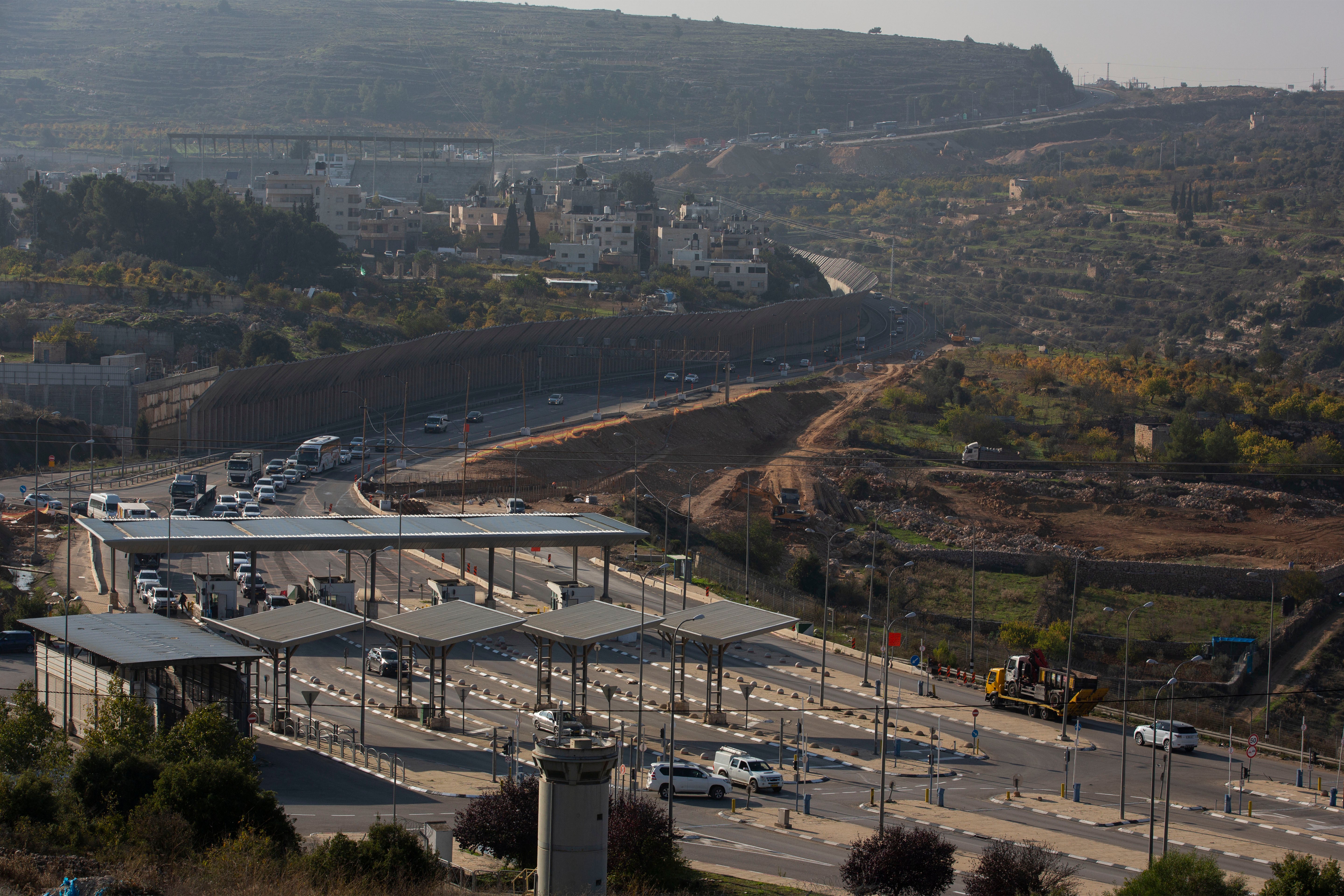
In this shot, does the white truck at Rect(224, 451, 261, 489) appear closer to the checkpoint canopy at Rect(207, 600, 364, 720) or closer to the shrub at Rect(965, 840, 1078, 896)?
the checkpoint canopy at Rect(207, 600, 364, 720)

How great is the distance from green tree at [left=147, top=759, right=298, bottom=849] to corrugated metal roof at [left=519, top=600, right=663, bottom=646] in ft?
37.3

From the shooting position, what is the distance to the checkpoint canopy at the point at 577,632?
109 feet

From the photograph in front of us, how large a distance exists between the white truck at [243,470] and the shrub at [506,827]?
39.2 metres

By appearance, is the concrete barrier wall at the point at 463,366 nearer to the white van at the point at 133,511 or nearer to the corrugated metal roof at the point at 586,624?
the white van at the point at 133,511

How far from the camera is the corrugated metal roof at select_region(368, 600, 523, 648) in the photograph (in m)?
32.6

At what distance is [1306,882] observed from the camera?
854 inches

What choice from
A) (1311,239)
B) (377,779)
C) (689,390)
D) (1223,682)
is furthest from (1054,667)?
(1311,239)

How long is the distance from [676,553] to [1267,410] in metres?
49.7

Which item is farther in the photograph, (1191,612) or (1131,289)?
(1131,289)

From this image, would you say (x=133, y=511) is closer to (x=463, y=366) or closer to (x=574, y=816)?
(x=574, y=816)

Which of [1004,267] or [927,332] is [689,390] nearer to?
[927,332]

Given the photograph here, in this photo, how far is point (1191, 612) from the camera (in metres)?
61.4

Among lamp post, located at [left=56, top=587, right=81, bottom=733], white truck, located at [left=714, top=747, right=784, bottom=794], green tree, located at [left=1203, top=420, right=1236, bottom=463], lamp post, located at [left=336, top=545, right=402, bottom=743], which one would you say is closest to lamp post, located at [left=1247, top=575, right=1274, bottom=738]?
lamp post, located at [left=336, top=545, right=402, bottom=743]

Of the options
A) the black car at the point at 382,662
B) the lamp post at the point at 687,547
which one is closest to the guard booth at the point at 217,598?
the black car at the point at 382,662
